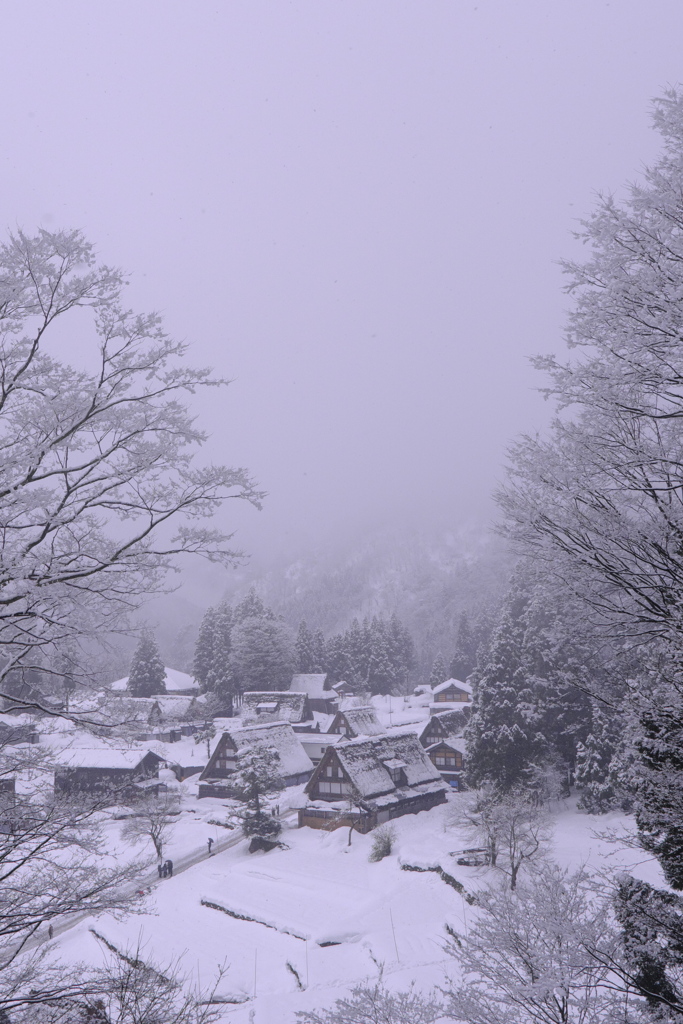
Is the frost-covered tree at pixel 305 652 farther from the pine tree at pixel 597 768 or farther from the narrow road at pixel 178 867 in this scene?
the pine tree at pixel 597 768

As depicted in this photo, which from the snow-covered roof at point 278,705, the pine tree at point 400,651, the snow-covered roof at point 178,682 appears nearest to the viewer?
the snow-covered roof at point 278,705

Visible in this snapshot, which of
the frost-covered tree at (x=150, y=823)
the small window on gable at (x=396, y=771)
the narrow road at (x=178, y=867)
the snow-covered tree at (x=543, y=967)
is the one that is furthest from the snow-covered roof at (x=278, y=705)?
the snow-covered tree at (x=543, y=967)

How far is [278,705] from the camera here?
5125 centimetres

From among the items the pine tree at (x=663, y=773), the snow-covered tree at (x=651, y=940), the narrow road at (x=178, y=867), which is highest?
the pine tree at (x=663, y=773)

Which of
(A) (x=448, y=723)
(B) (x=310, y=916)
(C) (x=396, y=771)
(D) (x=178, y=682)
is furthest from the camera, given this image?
(D) (x=178, y=682)

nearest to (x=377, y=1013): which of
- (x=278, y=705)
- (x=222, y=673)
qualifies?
(x=278, y=705)

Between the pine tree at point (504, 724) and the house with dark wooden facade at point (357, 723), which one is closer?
the pine tree at point (504, 724)

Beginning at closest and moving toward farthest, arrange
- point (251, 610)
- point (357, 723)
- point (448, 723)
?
1. point (357, 723)
2. point (448, 723)
3. point (251, 610)

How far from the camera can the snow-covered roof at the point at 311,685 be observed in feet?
205

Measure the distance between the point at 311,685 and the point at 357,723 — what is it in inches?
671

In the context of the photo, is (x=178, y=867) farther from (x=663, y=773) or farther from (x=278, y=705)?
(x=663, y=773)

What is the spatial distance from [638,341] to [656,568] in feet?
7.43

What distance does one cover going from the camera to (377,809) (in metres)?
31.1

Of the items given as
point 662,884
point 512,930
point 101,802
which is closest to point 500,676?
point 662,884
